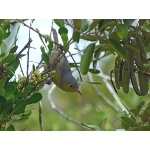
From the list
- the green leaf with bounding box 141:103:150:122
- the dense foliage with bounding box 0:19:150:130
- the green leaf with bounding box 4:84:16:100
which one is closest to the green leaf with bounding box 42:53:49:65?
the dense foliage with bounding box 0:19:150:130

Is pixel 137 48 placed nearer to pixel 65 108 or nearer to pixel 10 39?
pixel 10 39

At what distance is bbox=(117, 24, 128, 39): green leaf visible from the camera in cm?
99

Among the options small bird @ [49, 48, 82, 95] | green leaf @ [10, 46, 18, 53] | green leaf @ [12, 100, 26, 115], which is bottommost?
green leaf @ [12, 100, 26, 115]

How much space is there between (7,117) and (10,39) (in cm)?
25

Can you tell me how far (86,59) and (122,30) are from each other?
101 millimetres

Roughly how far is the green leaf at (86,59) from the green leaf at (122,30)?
3.4 inches

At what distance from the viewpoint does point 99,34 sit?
3.41 feet

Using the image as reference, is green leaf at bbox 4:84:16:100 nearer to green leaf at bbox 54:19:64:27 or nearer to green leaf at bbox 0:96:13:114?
green leaf at bbox 0:96:13:114

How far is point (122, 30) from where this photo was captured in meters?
1.00

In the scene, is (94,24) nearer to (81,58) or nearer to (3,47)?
(81,58)

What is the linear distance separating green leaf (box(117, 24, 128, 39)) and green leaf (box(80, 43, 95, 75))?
85mm

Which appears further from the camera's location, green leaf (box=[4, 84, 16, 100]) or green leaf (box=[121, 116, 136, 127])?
green leaf (box=[121, 116, 136, 127])

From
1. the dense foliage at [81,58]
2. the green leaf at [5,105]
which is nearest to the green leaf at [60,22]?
the dense foliage at [81,58]

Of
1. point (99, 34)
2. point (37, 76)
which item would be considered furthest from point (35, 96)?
point (99, 34)
